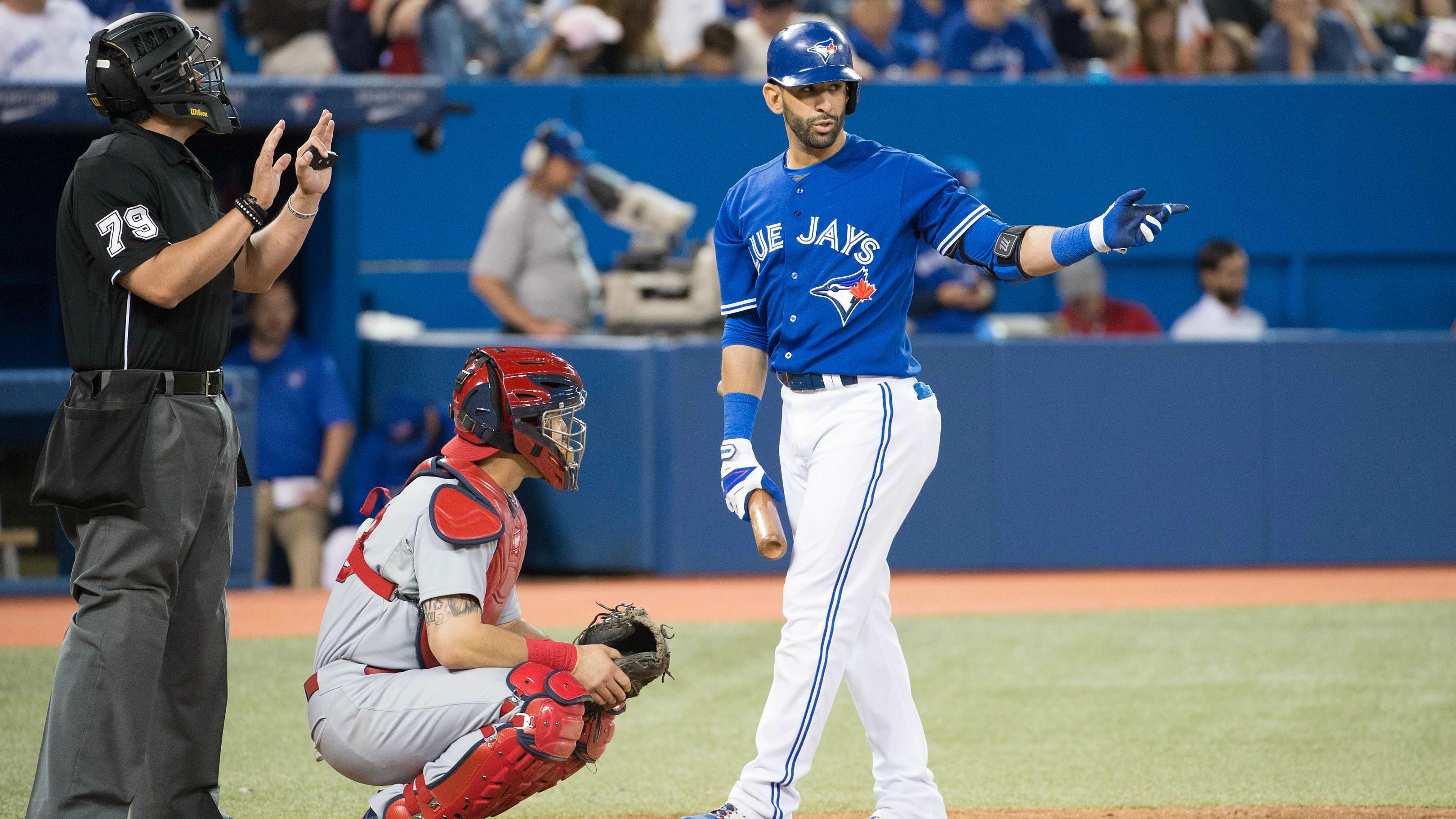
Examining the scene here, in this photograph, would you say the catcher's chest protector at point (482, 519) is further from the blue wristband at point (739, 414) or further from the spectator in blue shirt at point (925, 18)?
the spectator in blue shirt at point (925, 18)

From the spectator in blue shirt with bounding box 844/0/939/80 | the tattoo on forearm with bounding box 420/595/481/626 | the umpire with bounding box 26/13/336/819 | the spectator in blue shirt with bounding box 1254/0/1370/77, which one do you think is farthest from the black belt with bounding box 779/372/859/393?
the spectator in blue shirt with bounding box 1254/0/1370/77

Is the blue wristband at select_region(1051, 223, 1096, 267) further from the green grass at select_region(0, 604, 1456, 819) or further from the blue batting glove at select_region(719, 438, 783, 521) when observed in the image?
the green grass at select_region(0, 604, 1456, 819)

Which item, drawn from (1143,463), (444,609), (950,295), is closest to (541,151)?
(950,295)

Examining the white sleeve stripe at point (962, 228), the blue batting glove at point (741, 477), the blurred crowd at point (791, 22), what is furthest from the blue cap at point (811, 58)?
the blurred crowd at point (791, 22)

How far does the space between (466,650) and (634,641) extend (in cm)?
55

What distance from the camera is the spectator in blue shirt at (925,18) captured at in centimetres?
1216

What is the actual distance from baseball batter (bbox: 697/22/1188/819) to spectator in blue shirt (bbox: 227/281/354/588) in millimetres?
5056

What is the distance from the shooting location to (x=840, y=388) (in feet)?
12.4

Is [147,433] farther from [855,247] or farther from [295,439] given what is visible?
[295,439]

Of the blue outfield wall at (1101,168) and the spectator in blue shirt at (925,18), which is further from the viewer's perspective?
the spectator in blue shirt at (925,18)

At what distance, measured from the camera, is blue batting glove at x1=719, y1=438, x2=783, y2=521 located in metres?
3.74

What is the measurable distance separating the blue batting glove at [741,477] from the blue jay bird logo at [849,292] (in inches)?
15.2

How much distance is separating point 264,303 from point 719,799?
5.07m

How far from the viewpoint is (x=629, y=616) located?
3732 millimetres
